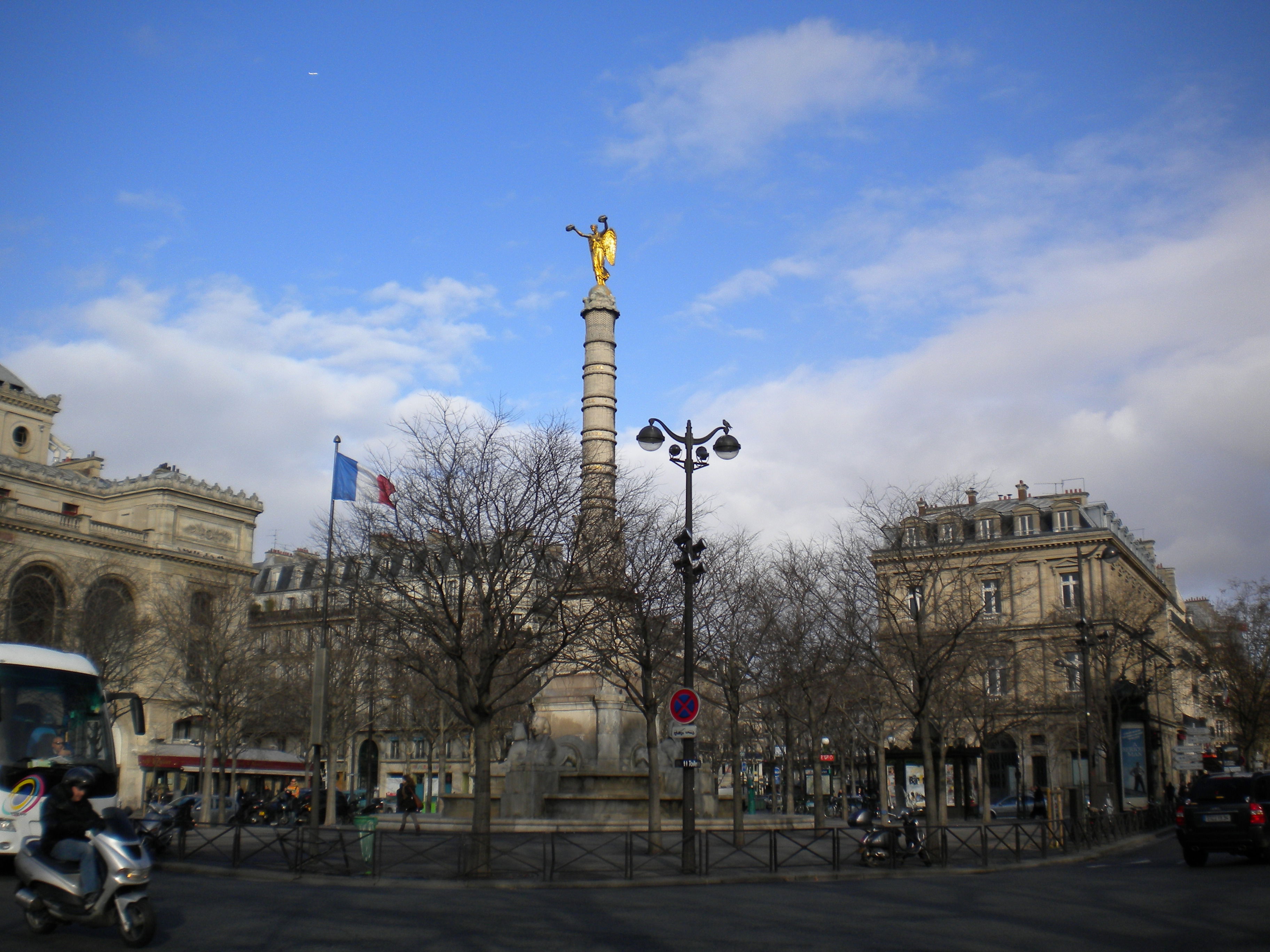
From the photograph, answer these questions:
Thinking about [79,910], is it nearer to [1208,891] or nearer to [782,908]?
[782,908]

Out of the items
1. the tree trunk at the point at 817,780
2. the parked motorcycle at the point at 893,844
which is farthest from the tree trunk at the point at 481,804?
the tree trunk at the point at 817,780

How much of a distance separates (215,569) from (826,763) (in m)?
39.5

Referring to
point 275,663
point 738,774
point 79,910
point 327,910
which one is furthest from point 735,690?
point 275,663

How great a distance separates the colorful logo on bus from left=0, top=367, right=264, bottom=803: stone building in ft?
99.3

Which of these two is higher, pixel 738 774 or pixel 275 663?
pixel 275 663

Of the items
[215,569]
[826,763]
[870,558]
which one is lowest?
[826,763]

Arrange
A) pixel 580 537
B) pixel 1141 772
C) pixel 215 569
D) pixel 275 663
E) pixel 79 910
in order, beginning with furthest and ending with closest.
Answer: pixel 215 569 < pixel 275 663 < pixel 1141 772 < pixel 580 537 < pixel 79 910

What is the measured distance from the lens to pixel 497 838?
24.6 meters

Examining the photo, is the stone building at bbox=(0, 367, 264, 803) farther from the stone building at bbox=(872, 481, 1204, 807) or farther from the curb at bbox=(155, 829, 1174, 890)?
the stone building at bbox=(872, 481, 1204, 807)

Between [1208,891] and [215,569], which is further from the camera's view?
[215,569]

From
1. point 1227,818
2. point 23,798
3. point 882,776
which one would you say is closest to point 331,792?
point 882,776

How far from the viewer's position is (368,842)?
18578mm

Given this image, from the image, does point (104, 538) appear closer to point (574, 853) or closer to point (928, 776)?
point (574, 853)

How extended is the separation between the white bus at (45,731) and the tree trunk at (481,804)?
18.1 feet
